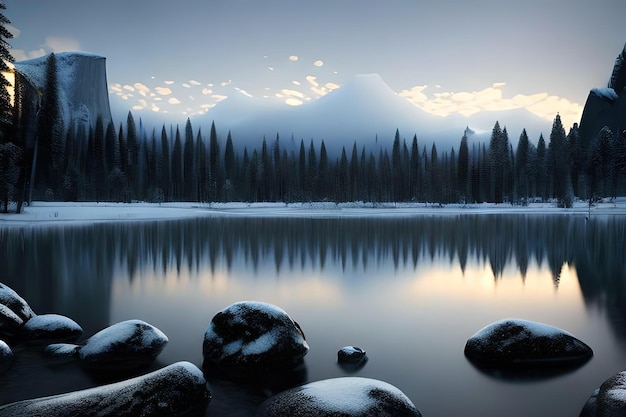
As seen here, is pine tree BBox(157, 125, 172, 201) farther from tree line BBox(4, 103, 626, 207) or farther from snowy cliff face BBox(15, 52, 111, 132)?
snowy cliff face BBox(15, 52, 111, 132)

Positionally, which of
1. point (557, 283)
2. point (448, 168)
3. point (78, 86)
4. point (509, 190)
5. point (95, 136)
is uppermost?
point (78, 86)

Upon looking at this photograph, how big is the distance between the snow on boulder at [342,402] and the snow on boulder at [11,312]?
7.02 m

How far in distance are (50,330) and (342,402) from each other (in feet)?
23.8

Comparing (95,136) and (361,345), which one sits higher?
(95,136)

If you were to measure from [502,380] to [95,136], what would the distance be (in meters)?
97.1

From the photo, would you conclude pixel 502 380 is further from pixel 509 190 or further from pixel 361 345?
pixel 509 190

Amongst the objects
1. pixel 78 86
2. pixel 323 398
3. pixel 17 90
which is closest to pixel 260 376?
pixel 323 398

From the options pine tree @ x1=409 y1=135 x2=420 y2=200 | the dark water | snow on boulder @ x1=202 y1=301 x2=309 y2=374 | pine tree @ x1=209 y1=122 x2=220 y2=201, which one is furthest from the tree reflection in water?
pine tree @ x1=409 y1=135 x2=420 y2=200

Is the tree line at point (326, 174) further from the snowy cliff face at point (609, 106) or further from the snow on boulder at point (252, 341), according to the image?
the snow on boulder at point (252, 341)

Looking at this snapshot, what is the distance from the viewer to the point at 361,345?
27.6ft

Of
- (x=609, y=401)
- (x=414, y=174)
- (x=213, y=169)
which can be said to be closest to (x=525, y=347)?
(x=609, y=401)

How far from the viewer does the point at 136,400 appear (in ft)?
16.8

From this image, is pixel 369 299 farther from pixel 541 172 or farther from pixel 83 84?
pixel 83 84

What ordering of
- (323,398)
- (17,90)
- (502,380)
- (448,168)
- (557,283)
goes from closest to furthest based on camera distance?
(323,398) < (502,380) < (557,283) < (17,90) < (448,168)
